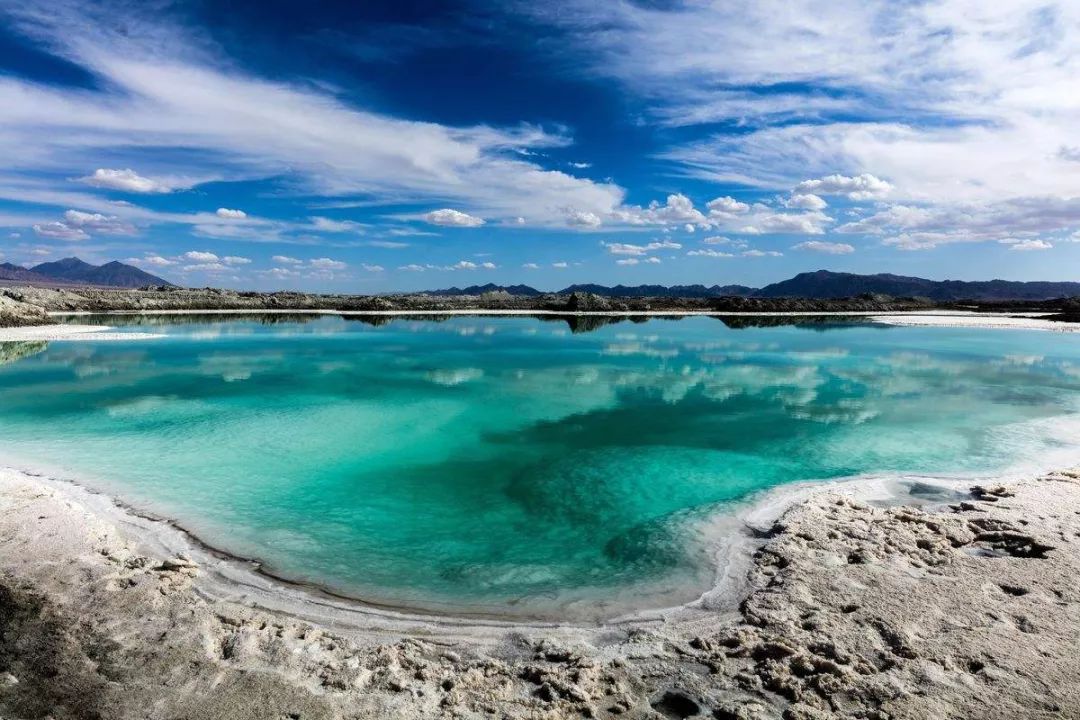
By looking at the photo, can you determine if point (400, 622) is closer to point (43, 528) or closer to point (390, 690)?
point (390, 690)

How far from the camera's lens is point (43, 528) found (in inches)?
278

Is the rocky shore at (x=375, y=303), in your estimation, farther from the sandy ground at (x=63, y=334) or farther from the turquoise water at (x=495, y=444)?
the turquoise water at (x=495, y=444)

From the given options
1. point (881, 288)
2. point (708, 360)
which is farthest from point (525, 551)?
point (881, 288)

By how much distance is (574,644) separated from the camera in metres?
5.15

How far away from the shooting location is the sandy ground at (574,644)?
424cm

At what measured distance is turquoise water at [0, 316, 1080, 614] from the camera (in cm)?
719

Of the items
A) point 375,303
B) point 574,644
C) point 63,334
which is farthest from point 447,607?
point 375,303

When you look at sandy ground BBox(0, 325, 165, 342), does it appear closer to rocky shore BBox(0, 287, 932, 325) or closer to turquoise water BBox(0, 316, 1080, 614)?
turquoise water BBox(0, 316, 1080, 614)

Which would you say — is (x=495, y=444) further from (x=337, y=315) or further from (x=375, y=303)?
(x=375, y=303)

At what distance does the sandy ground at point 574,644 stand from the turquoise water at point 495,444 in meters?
0.70

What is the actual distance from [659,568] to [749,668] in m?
2.17

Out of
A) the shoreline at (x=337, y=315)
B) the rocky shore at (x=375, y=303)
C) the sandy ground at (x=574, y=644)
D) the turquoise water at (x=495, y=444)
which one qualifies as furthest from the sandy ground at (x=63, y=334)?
the sandy ground at (x=574, y=644)

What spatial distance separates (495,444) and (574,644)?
750 cm

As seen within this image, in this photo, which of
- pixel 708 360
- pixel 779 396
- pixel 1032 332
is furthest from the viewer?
pixel 1032 332
